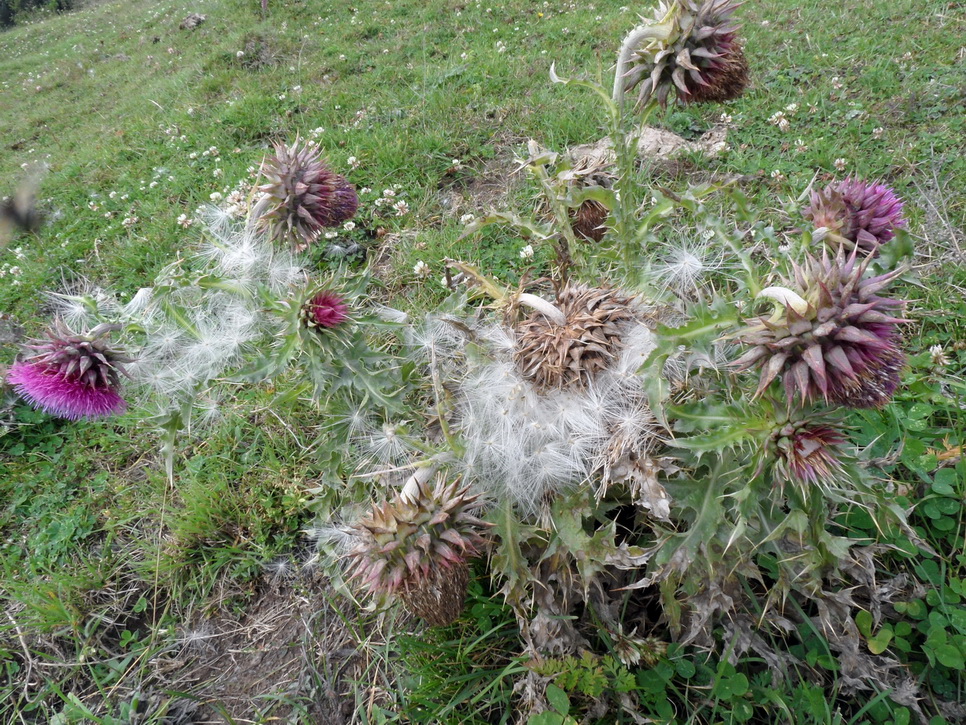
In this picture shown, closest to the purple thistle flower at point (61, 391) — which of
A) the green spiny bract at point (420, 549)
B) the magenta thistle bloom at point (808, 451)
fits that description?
the green spiny bract at point (420, 549)

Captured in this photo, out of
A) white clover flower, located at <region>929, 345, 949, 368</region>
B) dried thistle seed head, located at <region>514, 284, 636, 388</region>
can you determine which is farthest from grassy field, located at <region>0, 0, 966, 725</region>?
dried thistle seed head, located at <region>514, 284, 636, 388</region>

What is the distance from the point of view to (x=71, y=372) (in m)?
2.32

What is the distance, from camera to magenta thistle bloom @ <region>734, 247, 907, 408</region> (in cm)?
174

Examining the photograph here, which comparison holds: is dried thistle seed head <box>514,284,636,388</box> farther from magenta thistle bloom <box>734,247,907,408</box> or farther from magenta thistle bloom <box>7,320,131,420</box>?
magenta thistle bloom <box>7,320,131,420</box>

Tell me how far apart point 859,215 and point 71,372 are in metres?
3.27

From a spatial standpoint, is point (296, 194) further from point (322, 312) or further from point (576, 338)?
point (576, 338)

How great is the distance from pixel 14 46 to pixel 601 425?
1030 inches

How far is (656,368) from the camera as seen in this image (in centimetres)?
217

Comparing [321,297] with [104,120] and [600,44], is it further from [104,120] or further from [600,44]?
[104,120]

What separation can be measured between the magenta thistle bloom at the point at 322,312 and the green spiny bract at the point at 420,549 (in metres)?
0.77

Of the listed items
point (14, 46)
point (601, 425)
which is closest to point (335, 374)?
point (601, 425)

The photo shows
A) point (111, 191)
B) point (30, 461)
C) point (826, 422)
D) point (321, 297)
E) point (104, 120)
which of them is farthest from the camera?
point (104, 120)

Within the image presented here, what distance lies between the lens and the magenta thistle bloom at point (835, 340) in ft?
5.72

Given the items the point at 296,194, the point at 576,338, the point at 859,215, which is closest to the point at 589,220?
the point at 576,338
